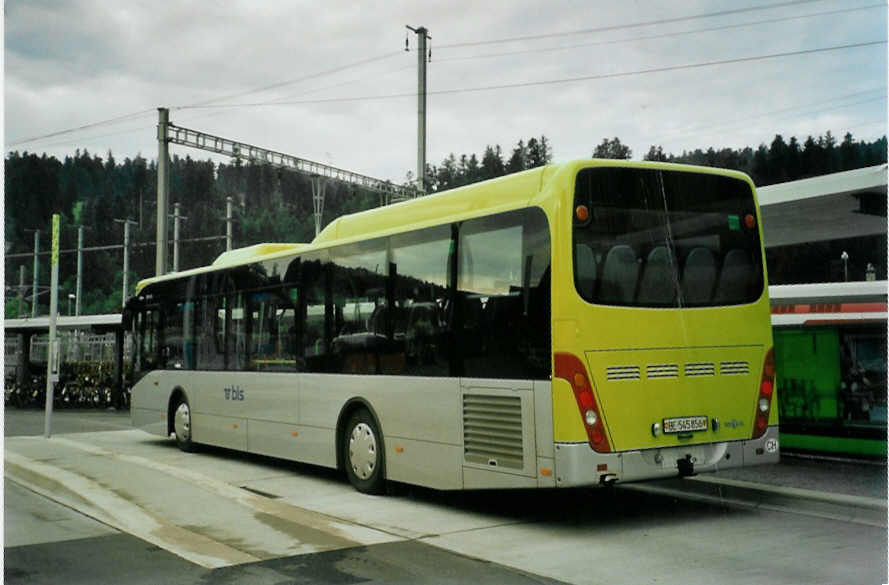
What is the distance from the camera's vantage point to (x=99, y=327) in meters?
31.8

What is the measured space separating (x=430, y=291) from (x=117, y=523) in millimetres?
3773

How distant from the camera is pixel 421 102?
29.1m

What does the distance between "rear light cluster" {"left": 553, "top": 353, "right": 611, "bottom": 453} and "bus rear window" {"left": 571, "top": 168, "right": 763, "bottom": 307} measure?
59 cm

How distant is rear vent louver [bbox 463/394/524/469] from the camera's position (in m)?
8.54

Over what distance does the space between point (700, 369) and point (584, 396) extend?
4.51 feet

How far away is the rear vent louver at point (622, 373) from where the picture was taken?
27.0 feet

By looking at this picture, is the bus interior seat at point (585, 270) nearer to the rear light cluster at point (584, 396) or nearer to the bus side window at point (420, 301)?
the rear light cluster at point (584, 396)

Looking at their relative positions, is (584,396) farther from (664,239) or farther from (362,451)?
(362,451)

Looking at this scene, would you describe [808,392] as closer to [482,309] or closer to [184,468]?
[482,309]

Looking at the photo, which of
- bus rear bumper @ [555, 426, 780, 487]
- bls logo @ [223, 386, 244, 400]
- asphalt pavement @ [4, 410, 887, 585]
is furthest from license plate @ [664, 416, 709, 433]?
bls logo @ [223, 386, 244, 400]

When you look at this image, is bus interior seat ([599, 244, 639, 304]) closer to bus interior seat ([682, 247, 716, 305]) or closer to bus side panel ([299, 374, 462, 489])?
bus interior seat ([682, 247, 716, 305])

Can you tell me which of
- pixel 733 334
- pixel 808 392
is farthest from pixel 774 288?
pixel 733 334

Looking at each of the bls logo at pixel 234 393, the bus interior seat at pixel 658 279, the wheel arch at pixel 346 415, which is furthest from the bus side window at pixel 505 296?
the bls logo at pixel 234 393

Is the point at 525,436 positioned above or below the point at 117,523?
above
